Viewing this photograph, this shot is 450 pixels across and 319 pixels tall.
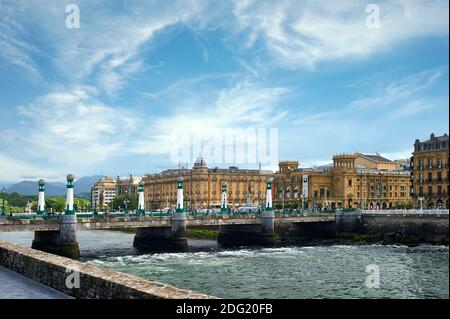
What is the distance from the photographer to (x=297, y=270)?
53250 millimetres

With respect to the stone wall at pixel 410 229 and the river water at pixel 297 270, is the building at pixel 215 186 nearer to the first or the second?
the stone wall at pixel 410 229

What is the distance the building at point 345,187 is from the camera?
502 feet

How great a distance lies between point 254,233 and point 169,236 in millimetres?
17263

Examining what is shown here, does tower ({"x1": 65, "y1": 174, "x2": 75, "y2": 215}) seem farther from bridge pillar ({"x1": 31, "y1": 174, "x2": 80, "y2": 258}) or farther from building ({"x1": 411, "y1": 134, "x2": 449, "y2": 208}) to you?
building ({"x1": 411, "y1": 134, "x2": 449, "y2": 208})

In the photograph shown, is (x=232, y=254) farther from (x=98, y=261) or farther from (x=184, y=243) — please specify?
(x=98, y=261)

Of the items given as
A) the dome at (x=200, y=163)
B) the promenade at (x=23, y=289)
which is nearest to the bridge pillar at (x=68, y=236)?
the promenade at (x=23, y=289)

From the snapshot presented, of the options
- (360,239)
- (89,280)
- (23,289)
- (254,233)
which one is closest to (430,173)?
(360,239)

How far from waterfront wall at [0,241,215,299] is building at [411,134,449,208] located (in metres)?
86.3

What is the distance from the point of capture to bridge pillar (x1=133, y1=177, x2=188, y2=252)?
7350 centimetres
